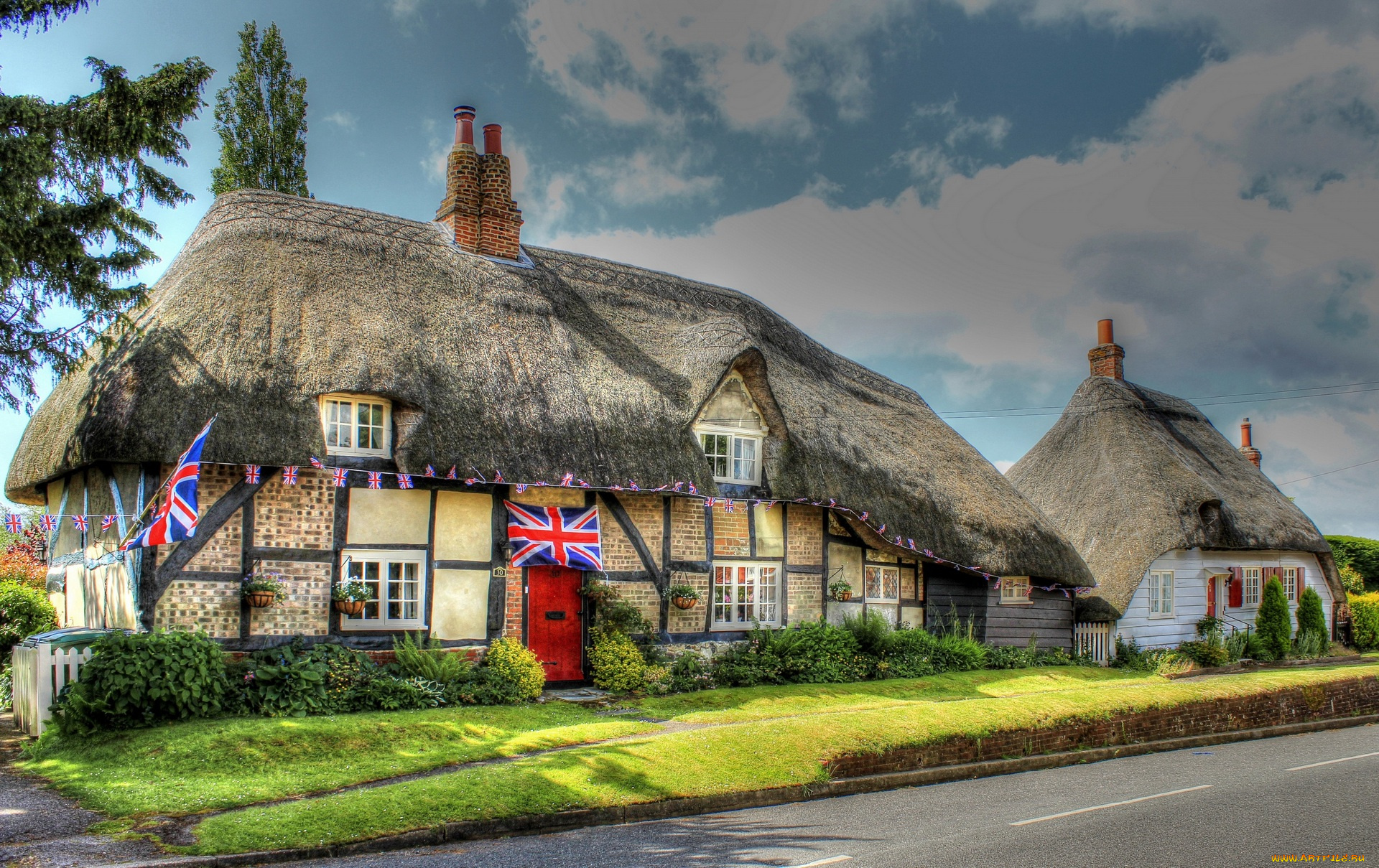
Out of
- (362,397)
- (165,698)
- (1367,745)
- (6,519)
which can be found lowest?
(1367,745)

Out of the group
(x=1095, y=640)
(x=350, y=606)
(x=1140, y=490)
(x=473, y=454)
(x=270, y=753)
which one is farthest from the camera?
(x=1140, y=490)

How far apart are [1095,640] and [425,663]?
53.6 ft

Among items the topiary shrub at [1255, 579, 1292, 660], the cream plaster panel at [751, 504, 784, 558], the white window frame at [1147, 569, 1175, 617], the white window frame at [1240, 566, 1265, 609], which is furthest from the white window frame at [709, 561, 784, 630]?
the white window frame at [1240, 566, 1265, 609]

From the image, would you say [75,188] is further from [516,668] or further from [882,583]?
[882,583]

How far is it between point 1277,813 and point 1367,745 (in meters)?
6.42

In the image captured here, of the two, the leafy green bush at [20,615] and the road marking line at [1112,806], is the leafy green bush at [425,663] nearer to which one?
the leafy green bush at [20,615]

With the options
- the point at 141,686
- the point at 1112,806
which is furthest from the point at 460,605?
the point at 1112,806

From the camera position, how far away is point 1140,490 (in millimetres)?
25438

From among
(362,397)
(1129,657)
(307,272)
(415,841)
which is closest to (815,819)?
(415,841)

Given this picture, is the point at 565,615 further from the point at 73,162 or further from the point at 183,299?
the point at 73,162

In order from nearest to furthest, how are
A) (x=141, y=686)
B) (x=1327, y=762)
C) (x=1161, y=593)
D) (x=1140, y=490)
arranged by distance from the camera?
(x=141, y=686)
(x=1327, y=762)
(x=1161, y=593)
(x=1140, y=490)

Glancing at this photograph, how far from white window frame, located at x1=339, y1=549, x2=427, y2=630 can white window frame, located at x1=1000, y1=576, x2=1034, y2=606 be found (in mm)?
12365

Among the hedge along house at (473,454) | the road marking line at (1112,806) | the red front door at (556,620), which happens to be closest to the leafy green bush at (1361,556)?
the hedge along house at (473,454)

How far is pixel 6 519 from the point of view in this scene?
2728 centimetres
